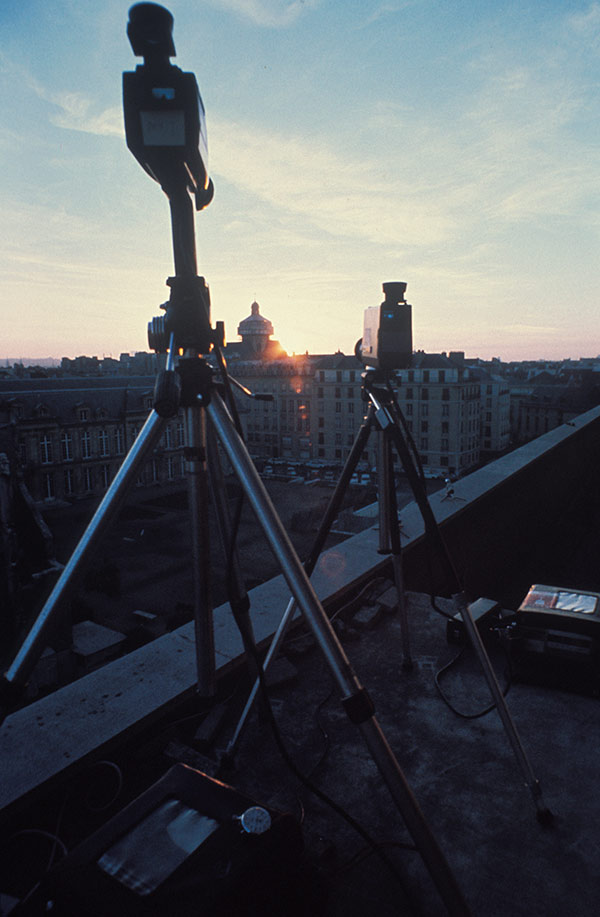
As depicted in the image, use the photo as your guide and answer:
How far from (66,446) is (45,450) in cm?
127

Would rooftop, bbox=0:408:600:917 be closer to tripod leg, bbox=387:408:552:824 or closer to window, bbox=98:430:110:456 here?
tripod leg, bbox=387:408:552:824

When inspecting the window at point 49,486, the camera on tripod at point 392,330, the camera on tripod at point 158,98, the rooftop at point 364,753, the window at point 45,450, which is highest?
the camera on tripod at point 158,98

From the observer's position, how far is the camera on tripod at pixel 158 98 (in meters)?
1.44

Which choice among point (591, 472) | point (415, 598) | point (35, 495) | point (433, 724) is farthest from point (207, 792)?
point (35, 495)

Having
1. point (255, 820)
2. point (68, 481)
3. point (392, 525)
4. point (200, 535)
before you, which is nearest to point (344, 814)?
point (255, 820)

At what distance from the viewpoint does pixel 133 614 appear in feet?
64.9

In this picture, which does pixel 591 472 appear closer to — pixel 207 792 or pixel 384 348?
pixel 384 348

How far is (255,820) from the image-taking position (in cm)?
136

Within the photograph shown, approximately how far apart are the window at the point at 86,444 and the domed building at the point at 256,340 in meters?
32.0

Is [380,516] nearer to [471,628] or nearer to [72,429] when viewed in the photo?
[471,628]

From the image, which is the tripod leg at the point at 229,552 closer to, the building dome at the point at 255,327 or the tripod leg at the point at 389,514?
the tripod leg at the point at 389,514

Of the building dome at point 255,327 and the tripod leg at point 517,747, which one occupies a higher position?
the building dome at point 255,327

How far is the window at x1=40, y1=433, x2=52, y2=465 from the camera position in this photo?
33.8 metres

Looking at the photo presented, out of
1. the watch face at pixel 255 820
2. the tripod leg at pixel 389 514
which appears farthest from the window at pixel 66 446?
the watch face at pixel 255 820
